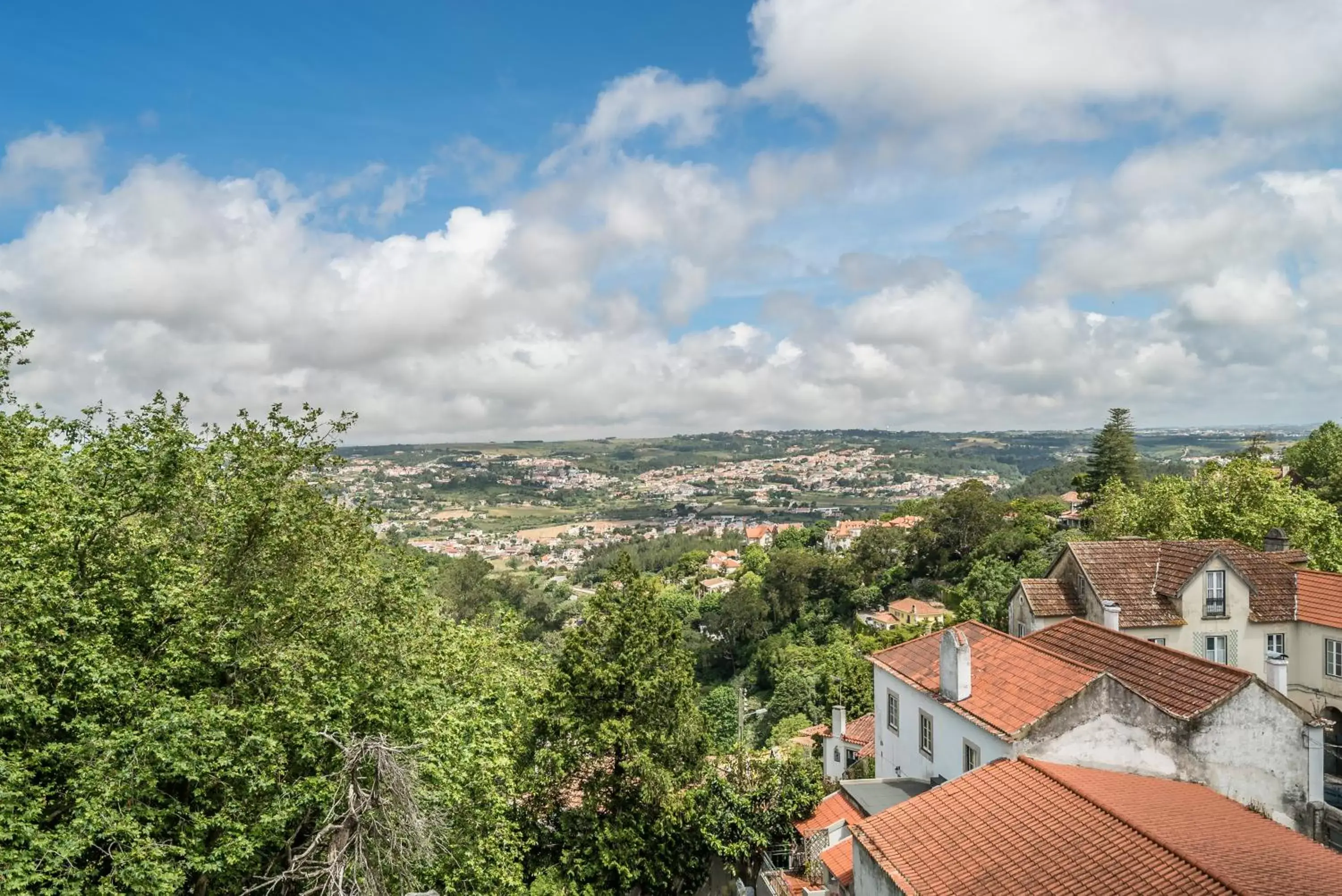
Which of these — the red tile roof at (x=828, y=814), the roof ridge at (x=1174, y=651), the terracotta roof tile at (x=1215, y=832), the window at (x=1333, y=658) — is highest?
the roof ridge at (x=1174, y=651)

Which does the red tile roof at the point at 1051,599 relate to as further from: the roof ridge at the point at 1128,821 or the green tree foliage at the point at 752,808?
the roof ridge at the point at 1128,821

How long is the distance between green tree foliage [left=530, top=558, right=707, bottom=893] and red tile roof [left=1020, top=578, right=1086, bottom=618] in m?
12.0

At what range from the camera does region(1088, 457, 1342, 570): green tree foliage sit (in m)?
30.5

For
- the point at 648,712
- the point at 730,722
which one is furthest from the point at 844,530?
the point at 648,712

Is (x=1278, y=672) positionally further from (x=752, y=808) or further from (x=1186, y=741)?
(x=752, y=808)

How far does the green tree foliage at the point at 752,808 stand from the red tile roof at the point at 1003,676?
3.78 metres

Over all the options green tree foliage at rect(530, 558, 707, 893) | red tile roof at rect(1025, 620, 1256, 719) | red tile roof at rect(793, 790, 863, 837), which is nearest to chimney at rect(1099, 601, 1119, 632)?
red tile roof at rect(1025, 620, 1256, 719)

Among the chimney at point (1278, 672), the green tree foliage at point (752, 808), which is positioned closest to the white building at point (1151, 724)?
the chimney at point (1278, 672)

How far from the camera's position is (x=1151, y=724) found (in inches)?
550

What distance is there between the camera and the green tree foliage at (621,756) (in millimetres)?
17234

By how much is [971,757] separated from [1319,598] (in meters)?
15.1

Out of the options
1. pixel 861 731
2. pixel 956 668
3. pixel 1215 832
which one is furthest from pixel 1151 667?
pixel 861 731

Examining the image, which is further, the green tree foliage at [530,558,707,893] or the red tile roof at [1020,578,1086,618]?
the red tile roof at [1020,578,1086,618]

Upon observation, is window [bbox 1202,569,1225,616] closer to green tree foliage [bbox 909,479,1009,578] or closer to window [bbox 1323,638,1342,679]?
window [bbox 1323,638,1342,679]
